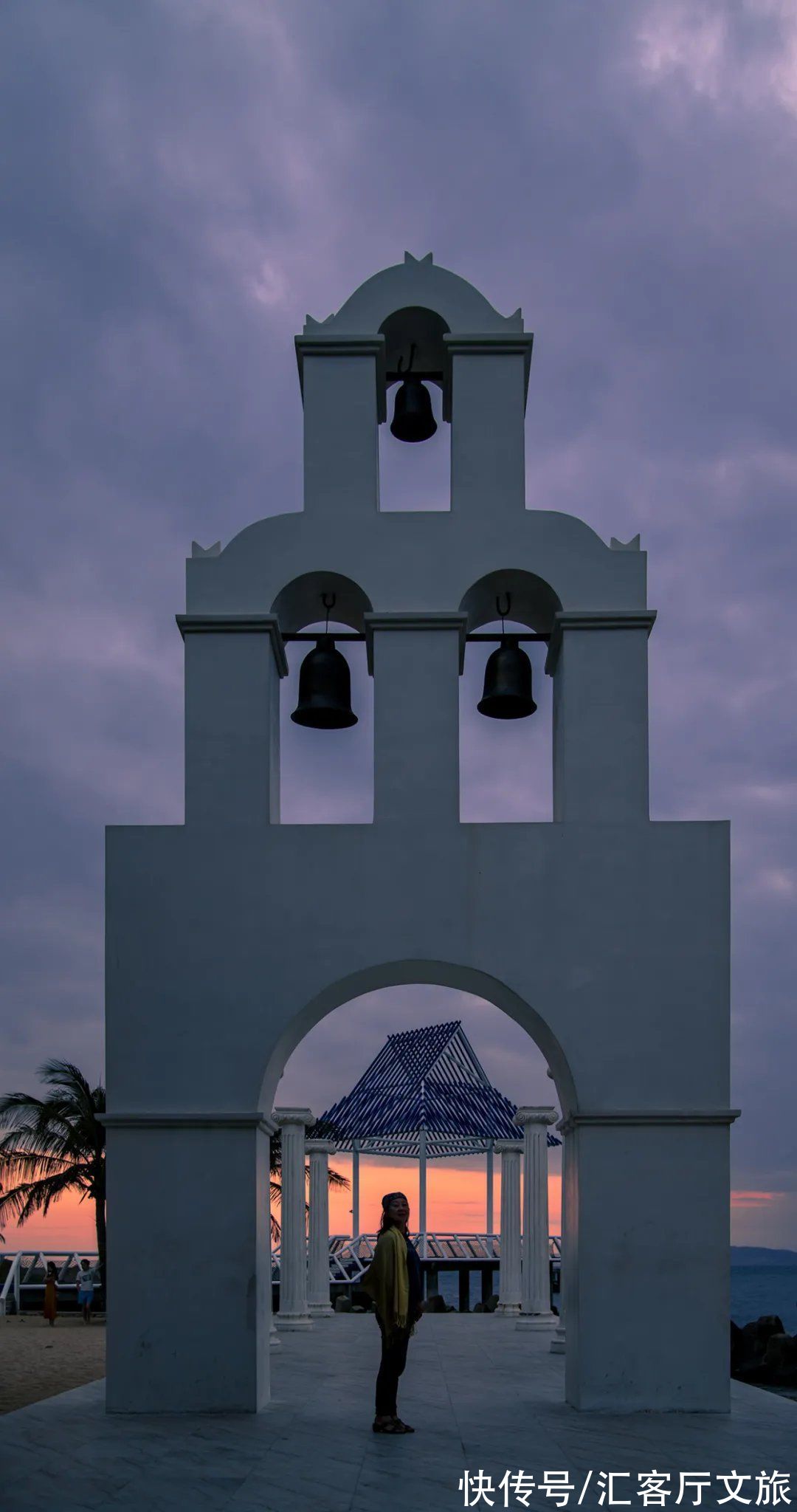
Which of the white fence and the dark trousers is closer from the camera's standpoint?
the dark trousers

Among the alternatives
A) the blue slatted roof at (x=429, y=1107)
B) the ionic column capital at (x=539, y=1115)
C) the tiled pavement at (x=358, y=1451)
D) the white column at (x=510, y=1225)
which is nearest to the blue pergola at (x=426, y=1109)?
the blue slatted roof at (x=429, y=1107)

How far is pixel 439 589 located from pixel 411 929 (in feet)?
7.80

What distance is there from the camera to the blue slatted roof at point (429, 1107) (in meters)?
23.9

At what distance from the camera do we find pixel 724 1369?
9844mm

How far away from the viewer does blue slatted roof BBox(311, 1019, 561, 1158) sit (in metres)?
23.9

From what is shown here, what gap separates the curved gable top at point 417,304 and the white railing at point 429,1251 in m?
19.0

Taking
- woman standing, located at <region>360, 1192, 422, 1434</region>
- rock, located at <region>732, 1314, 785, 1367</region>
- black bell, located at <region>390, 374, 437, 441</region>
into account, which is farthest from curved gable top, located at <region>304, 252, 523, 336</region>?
rock, located at <region>732, 1314, 785, 1367</region>

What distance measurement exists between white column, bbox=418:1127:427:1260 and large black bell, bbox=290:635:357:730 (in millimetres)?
14023

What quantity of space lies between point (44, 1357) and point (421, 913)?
34.3 feet

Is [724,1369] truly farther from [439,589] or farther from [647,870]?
[439,589]

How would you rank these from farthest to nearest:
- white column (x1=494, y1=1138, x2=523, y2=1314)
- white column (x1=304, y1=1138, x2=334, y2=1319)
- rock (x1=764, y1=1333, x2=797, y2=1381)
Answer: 1. white column (x1=494, y1=1138, x2=523, y2=1314)
2. white column (x1=304, y1=1138, x2=334, y2=1319)
3. rock (x1=764, y1=1333, x2=797, y2=1381)

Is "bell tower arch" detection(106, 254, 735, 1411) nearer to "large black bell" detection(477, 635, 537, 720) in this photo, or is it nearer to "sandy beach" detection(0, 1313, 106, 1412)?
"large black bell" detection(477, 635, 537, 720)

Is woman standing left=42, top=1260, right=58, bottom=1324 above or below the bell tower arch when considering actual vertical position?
below

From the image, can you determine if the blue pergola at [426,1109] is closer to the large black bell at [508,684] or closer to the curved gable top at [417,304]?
the large black bell at [508,684]
